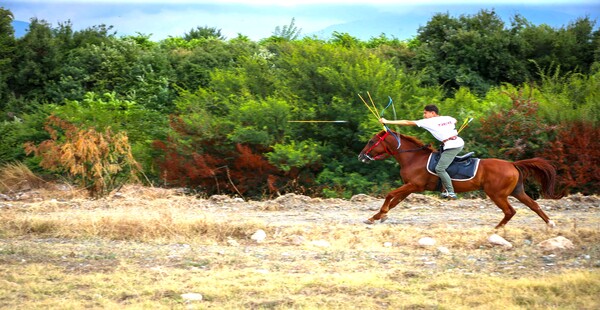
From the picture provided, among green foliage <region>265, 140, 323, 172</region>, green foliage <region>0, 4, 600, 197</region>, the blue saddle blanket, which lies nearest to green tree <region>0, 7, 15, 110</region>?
green foliage <region>0, 4, 600, 197</region>

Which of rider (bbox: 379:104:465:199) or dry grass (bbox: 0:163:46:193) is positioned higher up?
rider (bbox: 379:104:465:199)

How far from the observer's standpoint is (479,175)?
13.7 metres

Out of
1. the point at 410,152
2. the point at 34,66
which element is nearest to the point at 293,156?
the point at 410,152

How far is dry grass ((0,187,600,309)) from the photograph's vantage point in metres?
9.37

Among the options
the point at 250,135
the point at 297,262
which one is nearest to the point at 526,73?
the point at 250,135

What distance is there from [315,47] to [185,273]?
11.4 m

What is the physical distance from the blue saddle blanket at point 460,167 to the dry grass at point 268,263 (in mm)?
857

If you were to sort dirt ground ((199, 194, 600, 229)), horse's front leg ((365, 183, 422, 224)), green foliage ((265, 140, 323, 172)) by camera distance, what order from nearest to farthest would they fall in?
horse's front leg ((365, 183, 422, 224)) → dirt ground ((199, 194, 600, 229)) → green foliage ((265, 140, 323, 172))

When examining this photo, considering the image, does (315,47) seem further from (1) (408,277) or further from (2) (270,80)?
(1) (408,277)

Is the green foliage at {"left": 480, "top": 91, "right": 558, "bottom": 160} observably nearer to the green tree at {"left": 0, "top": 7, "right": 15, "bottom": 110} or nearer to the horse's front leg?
the horse's front leg

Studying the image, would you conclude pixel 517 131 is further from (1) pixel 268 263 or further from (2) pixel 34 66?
(2) pixel 34 66

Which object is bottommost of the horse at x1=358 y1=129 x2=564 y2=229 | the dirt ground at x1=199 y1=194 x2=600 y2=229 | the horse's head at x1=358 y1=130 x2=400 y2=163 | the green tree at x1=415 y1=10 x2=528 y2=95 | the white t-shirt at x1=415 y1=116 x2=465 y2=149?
the dirt ground at x1=199 y1=194 x2=600 y2=229

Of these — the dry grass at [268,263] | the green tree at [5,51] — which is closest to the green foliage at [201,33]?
the green tree at [5,51]

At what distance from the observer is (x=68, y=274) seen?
1054cm
